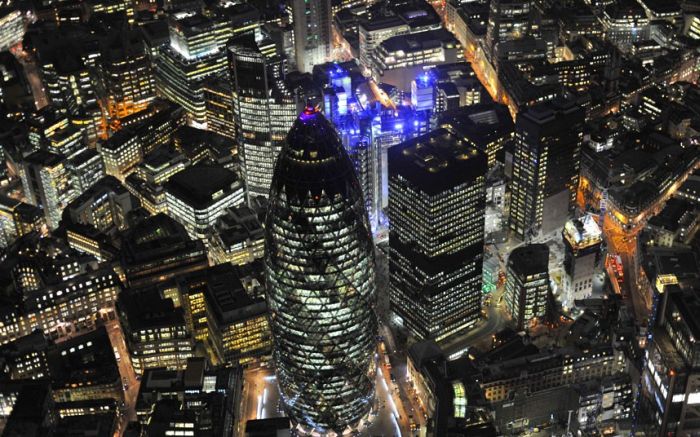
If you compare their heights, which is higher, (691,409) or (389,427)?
(691,409)

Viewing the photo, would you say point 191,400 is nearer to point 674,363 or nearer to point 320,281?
point 320,281

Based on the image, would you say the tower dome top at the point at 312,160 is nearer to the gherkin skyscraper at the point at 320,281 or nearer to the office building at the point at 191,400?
the gherkin skyscraper at the point at 320,281

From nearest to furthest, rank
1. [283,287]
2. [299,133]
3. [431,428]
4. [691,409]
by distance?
[691,409] → [299,133] → [283,287] → [431,428]

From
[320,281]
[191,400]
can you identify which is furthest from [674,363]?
[191,400]

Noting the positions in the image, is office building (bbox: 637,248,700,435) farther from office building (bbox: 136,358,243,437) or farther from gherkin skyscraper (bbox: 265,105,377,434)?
office building (bbox: 136,358,243,437)

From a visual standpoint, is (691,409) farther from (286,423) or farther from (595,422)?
(286,423)

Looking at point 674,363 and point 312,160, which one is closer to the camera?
point 674,363

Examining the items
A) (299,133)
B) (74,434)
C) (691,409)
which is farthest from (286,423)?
(691,409)

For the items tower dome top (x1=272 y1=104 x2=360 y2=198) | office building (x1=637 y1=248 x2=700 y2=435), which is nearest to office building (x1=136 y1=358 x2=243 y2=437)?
tower dome top (x1=272 y1=104 x2=360 y2=198)
